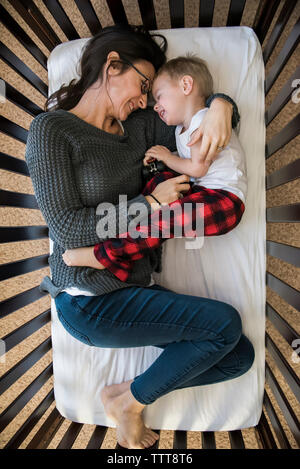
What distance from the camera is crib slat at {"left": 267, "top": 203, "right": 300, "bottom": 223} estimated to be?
3.10ft

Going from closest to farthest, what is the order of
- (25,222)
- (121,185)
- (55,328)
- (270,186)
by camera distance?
1. (121,185)
2. (270,186)
3. (55,328)
4. (25,222)

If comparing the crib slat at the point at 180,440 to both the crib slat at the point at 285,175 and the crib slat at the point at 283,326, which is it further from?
the crib slat at the point at 285,175

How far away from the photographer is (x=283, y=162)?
4.39 ft

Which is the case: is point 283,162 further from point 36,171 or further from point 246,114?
point 36,171

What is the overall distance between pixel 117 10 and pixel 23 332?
110cm

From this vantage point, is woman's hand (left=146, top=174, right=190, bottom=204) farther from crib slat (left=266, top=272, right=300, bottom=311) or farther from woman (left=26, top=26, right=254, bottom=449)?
Answer: crib slat (left=266, top=272, right=300, bottom=311)

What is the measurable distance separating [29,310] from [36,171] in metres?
0.88

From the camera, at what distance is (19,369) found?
112cm

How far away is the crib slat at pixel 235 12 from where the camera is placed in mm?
1107

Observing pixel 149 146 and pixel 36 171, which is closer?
pixel 36 171

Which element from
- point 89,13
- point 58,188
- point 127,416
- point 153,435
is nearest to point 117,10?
point 89,13

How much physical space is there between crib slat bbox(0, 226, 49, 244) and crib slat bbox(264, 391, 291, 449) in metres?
0.97

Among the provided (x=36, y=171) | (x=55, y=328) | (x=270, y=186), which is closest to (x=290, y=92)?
(x=270, y=186)
